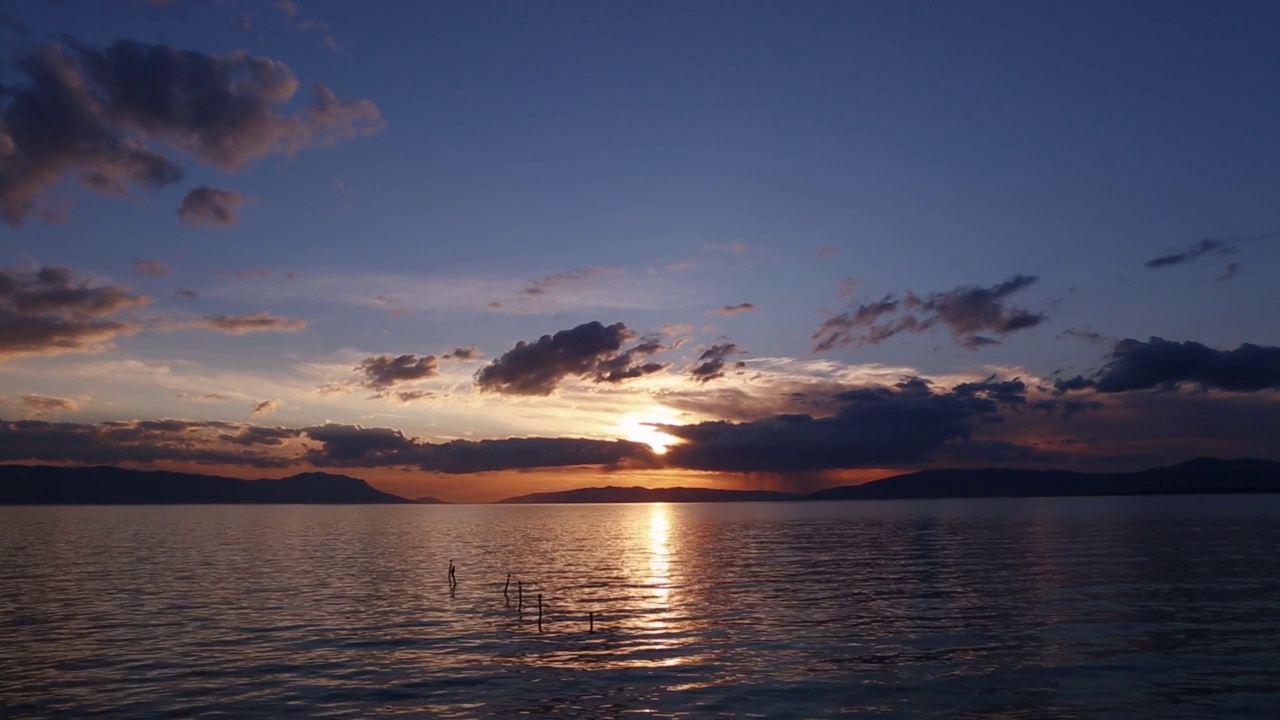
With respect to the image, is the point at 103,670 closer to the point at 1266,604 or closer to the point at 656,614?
the point at 656,614

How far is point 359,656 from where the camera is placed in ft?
140

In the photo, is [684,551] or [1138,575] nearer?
[1138,575]

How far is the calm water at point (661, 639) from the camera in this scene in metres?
33.9

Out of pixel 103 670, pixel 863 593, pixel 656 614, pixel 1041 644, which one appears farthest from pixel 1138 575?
pixel 103 670

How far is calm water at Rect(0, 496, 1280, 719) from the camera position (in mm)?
33938

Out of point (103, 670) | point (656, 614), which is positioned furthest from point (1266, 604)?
point (103, 670)

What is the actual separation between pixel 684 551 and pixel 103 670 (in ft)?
285

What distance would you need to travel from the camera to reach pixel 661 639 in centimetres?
4781

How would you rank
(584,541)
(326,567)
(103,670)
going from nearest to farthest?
(103,670) → (326,567) → (584,541)

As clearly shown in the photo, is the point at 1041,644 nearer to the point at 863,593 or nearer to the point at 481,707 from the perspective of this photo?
the point at 863,593

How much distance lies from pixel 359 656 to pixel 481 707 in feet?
40.0

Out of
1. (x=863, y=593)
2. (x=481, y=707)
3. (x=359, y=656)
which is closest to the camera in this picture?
(x=481, y=707)

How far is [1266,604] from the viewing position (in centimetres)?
5544

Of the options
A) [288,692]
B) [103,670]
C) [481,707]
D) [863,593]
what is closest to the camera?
[481,707]
